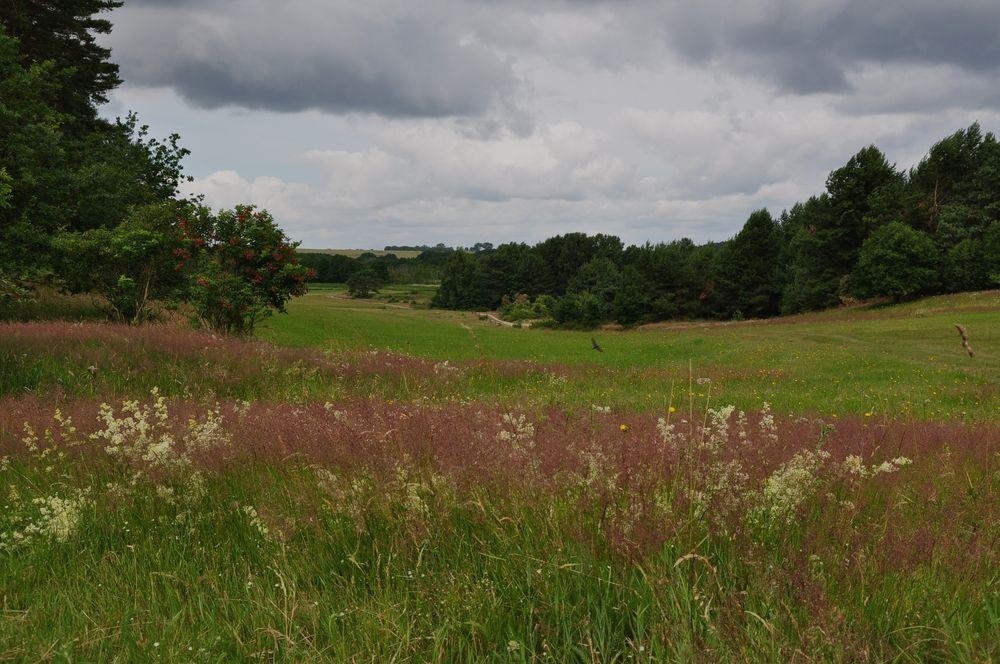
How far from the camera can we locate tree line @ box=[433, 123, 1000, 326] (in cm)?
5344

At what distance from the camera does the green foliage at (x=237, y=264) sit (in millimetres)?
20641

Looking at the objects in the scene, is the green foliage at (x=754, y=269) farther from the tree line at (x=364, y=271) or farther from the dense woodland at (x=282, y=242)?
the tree line at (x=364, y=271)

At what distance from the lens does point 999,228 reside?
51.0m

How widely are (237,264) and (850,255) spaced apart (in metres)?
63.8

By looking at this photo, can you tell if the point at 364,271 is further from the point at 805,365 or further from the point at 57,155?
the point at 805,365

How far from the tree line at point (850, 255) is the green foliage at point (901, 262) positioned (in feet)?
0.31

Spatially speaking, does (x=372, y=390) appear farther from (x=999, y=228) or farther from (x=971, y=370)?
(x=999, y=228)

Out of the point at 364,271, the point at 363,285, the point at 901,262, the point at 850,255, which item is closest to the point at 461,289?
the point at 363,285

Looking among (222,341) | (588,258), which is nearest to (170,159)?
(222,341)

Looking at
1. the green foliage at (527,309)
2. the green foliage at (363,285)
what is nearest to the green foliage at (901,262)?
the green foliage at (527,309)

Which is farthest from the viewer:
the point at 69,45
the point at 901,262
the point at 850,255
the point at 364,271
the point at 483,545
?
the point at 364,271

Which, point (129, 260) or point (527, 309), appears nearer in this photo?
point (129, 260)

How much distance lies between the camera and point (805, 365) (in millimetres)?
20516

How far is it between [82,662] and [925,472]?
19.3 feet
